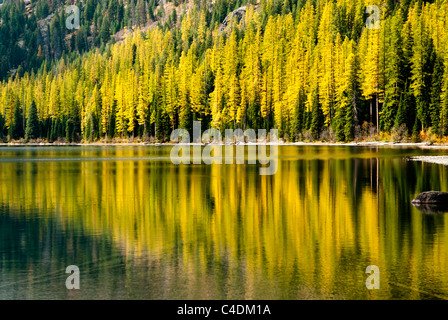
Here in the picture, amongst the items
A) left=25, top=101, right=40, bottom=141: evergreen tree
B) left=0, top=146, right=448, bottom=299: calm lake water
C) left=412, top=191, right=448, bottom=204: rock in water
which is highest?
left=25, top=101, right=40, bottom=141: evergreen tree

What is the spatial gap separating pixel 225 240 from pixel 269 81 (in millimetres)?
95380

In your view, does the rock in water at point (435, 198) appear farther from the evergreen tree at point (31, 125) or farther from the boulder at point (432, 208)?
the evergreen tree at point (31, 125)

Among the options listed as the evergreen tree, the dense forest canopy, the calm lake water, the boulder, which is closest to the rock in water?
the boulder

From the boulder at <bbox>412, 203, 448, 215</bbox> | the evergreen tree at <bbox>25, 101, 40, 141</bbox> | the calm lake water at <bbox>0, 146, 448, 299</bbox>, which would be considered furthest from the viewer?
the evergreen tree at <bbox>25, 101, 40, 141</bbox>

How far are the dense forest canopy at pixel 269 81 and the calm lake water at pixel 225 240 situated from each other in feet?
148

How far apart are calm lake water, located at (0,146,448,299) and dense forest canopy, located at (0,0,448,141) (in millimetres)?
45129

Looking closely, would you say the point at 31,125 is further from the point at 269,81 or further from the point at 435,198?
the point at 435,198

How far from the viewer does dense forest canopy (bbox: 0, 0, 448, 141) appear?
73625mm

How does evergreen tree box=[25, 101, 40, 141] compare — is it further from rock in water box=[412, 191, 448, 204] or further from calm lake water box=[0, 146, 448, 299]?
rock in water box=[412, 191, 448, 204]

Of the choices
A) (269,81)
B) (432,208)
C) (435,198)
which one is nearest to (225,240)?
(432,208)

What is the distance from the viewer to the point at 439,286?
10164 millimetres

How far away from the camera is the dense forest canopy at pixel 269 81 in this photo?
73625 millimetres

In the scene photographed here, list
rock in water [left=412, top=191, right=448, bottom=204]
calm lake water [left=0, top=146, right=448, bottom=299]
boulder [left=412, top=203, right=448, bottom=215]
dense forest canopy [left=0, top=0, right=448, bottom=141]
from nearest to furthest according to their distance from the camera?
calm lake water [left=0, top=146, right=448, bottom=299] → boulder [left=412, top=203, right=448, bottom=215] → rock in water [left=412, top=191, right=448, bottom=204] → dense forest canopy [left=0, top=0, right=448, bottom=141]
